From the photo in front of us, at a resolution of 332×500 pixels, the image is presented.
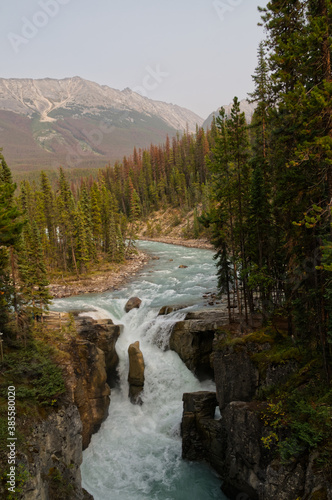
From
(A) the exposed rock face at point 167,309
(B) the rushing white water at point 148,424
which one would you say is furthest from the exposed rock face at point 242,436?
(A) the exposed rock face at point 167,309

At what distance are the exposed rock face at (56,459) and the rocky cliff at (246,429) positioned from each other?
21.5ft

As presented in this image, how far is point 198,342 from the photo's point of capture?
22625mm

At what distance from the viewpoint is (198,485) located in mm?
15562

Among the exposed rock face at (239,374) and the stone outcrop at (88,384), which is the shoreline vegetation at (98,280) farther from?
the exposed rock face at (239,374)

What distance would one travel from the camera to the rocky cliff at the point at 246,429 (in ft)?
34.3

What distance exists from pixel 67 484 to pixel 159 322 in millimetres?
14005

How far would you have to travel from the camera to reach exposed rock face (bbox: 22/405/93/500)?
11523 mm

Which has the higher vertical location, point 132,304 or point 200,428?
point 132,304

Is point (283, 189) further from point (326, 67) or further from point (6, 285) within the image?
point (6, 285)

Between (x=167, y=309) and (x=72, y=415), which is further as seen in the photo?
(x=167, y=309)

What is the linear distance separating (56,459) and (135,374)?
30.2 feet

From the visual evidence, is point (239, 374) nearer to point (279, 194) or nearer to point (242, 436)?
point (242, 436)

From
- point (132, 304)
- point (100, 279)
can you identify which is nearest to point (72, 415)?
point (132, 304)

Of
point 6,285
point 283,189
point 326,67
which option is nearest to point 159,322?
point 6,285
